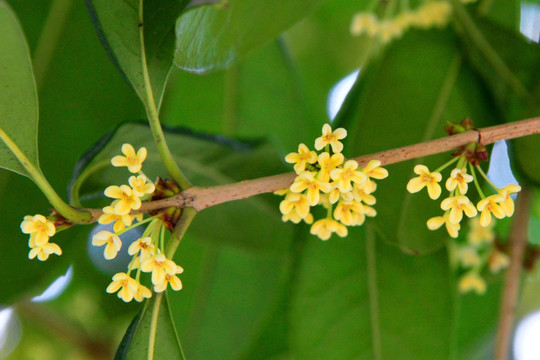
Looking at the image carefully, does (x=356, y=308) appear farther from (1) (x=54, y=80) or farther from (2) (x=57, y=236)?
(1) (x=54, y=80)

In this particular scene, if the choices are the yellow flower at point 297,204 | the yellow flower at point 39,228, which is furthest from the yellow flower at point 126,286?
the yellow flower at point 297,204

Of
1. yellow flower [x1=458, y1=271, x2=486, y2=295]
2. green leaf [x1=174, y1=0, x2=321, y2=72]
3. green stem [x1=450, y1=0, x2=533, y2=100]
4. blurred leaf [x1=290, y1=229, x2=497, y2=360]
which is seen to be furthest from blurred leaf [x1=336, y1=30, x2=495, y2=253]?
yellow flower [x1=458, y1=271, x2=486, y2=295]

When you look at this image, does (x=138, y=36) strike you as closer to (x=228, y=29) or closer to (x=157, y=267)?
(x=228, y=29)

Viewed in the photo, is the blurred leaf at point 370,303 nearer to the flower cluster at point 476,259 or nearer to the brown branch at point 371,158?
the flower cluster at point 476,259

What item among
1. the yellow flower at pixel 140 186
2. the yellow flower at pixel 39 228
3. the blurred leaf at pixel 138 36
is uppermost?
the blurred leaf at pixel 138 36

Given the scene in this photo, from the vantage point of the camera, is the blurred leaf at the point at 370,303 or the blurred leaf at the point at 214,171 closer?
the blurred leaf at the point at 214,171

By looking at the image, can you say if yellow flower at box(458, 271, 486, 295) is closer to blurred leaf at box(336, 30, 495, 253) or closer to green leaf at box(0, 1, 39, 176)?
blurred leaf at box(336, 30, 495, 253)

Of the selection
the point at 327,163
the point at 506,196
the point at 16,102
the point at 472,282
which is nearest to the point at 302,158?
the point at 327,163
